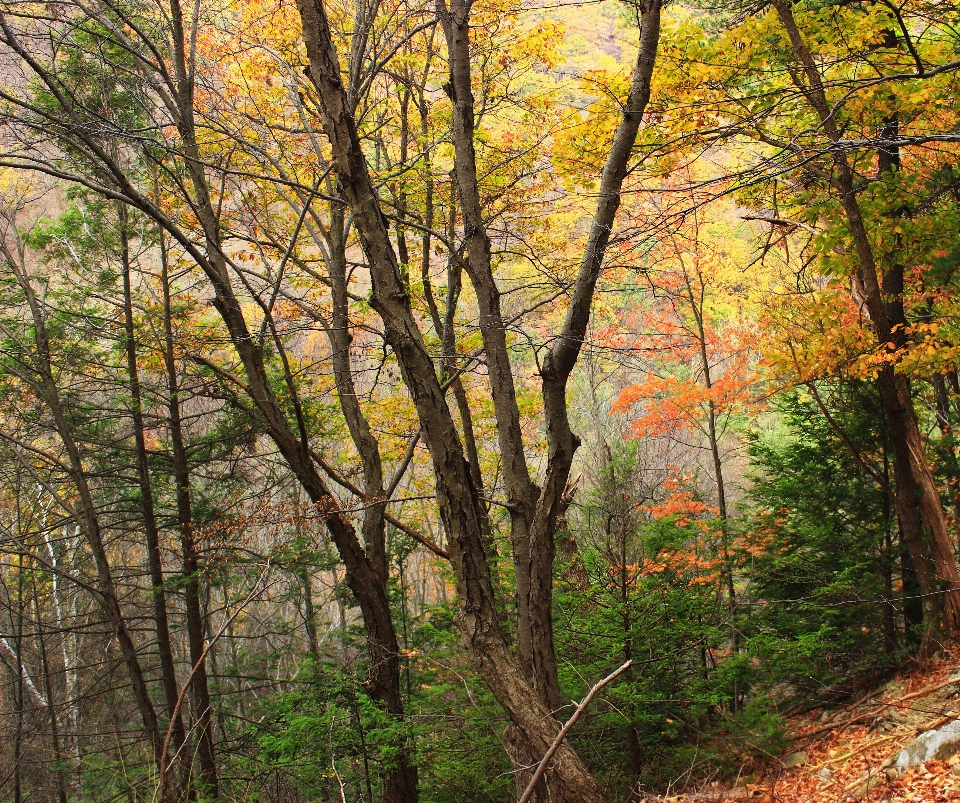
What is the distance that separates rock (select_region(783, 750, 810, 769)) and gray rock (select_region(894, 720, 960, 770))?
0.87 meters

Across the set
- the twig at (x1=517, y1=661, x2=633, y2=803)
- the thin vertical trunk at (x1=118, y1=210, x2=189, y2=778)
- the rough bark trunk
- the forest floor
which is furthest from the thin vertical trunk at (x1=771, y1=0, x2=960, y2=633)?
the thin vertical trunk at (x1=118, y1=210, x2=189, y2=778)

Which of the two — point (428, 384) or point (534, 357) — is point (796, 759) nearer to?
point (534, 357)

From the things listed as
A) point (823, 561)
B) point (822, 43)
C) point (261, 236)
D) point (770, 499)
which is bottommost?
point (823, 561)

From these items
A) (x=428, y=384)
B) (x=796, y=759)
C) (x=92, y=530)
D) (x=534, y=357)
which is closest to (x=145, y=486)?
(x=92, y=530)

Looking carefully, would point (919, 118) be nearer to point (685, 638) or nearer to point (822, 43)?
point (822, 43)

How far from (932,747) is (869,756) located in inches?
23.4

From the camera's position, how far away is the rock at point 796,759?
5.28 meters

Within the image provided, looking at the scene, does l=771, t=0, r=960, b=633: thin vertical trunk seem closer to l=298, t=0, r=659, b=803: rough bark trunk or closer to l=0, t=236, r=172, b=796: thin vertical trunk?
l=298, t=0, r=659, b=803: rough bark trunk

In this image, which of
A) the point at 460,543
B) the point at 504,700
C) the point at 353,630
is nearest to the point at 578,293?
the point at 460,543

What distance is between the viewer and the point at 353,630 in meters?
9.15

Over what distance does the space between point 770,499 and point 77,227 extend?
30.7ft

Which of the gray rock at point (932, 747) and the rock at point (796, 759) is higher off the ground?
the gray rock at point (932, 747)

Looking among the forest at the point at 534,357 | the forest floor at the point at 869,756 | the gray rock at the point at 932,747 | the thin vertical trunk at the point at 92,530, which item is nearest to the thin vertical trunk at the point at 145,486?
the forest at the point at 534,357

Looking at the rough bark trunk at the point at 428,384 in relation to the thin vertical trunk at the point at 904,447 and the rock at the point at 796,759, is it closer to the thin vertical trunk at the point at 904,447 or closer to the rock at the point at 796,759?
the rock at the point at 796,759
